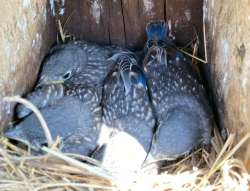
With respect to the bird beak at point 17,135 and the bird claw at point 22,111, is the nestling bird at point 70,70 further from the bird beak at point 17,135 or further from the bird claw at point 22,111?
the bird beak at point 17,135

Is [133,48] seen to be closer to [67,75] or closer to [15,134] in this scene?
[67,75]

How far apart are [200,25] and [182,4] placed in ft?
0.60

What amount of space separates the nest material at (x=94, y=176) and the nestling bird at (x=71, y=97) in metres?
0.18

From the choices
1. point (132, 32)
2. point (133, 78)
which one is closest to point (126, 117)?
point (133, 78)

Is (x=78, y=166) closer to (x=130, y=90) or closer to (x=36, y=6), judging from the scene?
(x=130, y=90)

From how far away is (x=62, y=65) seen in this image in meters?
3.22

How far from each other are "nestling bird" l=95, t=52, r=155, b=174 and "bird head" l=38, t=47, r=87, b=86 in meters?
0.22

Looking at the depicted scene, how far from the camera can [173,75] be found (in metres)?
3.18

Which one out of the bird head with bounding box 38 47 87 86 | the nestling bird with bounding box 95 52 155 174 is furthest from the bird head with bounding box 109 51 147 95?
the bird head with bounding box 38 47 87 86

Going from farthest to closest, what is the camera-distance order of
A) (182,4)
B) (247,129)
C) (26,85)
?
(182,4), (26,85), (247,129)

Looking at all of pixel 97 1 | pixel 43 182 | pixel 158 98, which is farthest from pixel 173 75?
pixel 43 182

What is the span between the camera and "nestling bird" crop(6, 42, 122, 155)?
2.93m

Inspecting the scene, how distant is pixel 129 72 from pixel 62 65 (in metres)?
0.41

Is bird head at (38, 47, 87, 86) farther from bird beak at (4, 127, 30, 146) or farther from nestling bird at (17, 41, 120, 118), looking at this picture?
bird beak at (4, 127, 30, 146)
